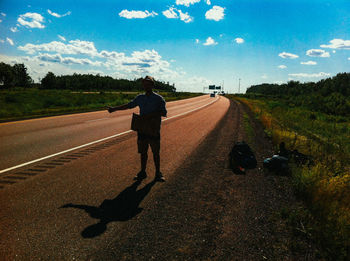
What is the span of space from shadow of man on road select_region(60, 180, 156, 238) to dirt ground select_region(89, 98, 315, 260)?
0.16 metres

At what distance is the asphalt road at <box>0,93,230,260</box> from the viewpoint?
2438 mm

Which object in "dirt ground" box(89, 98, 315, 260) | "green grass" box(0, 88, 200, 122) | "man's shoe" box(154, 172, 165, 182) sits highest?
"green grass" box(0, 88, 200, 122)

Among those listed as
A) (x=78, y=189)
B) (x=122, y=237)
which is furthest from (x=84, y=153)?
(x=122, y=237)

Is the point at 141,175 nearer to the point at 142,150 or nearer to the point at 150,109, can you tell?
the point at 142,150

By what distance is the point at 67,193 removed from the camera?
11.9ft

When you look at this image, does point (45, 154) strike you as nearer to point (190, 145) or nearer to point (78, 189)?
point (78, 189)

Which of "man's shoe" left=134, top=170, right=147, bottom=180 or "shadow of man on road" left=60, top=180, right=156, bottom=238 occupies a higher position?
"man's shoe" left=134, top=170, right=147, bottom=180

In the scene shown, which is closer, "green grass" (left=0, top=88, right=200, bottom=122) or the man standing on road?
the man standing on road

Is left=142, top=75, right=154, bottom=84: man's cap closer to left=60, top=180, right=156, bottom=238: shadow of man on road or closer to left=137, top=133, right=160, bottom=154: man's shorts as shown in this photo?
left=137, top=133, right=160, bottom=154: man's shorts

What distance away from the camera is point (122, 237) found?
8.42ft

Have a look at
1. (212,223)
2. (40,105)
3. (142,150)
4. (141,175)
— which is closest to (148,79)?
(142,150)

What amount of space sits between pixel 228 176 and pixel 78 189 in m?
3.14

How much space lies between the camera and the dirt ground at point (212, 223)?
2.35 metres

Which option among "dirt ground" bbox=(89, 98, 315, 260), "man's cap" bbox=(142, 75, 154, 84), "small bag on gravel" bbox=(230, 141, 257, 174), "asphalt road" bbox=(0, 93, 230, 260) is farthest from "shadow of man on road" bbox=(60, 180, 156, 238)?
"small bag on gravel" bbox=(230, 141, 257, 174)
